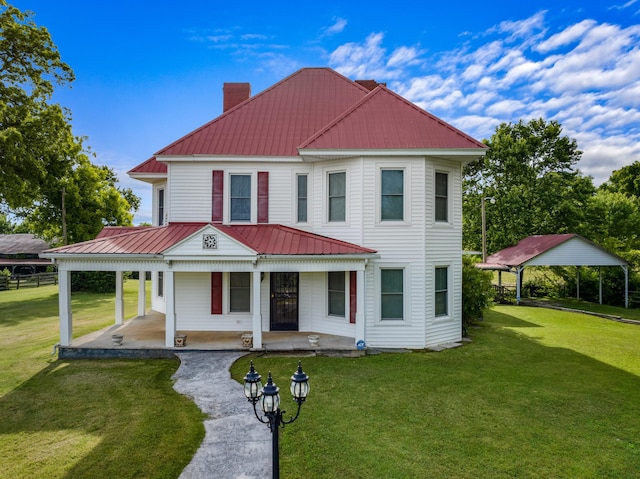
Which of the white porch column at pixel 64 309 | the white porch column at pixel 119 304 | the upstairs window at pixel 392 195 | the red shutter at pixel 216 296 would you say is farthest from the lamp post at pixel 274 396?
the white porch column at pixel 119 304

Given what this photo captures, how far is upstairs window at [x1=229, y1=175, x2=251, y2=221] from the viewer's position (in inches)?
510

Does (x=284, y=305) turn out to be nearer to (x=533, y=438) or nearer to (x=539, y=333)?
(x=533, y=438)

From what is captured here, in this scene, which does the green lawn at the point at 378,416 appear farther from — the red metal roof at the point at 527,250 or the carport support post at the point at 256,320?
the red metal roof at the point at 527,250

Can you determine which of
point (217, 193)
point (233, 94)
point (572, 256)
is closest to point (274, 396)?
point (217, 193)

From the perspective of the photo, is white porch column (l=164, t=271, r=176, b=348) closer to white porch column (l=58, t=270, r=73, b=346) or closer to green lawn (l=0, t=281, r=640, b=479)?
green lawn (l=0, t=281, r=640, b=479)

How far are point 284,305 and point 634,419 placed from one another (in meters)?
9.51

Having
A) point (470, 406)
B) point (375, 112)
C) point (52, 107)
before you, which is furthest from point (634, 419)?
point (52, 107)

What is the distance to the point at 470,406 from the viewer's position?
24.2 ft

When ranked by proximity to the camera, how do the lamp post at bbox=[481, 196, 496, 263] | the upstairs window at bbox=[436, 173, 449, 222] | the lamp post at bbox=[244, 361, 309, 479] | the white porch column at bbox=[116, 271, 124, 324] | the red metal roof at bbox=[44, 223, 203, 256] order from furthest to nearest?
the lamp post at bbox=[481, 196, 496, 263]
the white porch column at bbox=[116, 271, 124, 324]
the upstairs window at bbox=[436, 173, 449, 222]
the red metal roof at bbox=[44, 223, 203, 256]
the lamp post at bbox=[244, 361, 309, 479]

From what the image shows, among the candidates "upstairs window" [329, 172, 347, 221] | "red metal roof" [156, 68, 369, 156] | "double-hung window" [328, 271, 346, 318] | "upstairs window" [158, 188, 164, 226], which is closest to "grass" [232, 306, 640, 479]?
"double-hung window" [328, 271, 346, 318]

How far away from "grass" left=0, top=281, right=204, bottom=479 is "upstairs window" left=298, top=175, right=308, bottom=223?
6083 mm

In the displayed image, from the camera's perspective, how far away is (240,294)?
510 inches

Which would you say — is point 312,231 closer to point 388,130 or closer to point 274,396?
point 388,130

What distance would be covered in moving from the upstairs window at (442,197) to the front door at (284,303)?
5477mm
